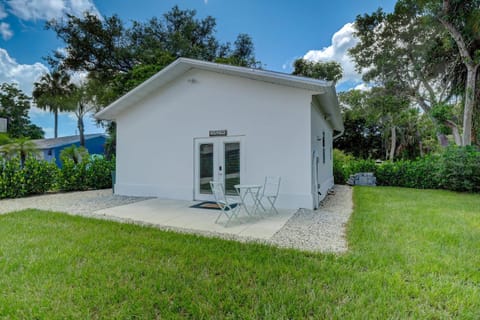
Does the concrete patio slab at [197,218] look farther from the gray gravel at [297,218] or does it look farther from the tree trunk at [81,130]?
the tree trunk at [81,130]

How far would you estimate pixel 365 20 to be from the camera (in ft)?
51.5

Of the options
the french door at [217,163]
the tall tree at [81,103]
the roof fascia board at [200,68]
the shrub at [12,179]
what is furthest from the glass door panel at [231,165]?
the tall tree at [81,103]

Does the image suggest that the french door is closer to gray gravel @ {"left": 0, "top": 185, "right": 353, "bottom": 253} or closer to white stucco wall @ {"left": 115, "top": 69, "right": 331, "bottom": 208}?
white stucco wall @ {"left": 115, "top": 69, "right": 331, "bottom": 208}

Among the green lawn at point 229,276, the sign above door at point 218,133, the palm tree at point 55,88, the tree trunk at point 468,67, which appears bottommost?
the green lawn at point 229,276

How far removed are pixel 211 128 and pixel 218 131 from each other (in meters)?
0.30

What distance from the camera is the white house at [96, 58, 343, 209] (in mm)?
6605

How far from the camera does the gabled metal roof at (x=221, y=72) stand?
612cm

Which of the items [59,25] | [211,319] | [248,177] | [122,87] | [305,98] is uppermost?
[59,25]

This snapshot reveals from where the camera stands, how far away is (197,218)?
578cm

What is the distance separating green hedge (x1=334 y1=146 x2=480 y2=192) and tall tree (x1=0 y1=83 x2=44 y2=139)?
126ft

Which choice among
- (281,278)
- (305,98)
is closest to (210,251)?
(281,278)

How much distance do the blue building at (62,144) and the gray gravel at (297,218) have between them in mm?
15257

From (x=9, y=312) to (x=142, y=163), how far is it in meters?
7.08

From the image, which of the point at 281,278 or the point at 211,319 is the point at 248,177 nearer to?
the point at 281,278
